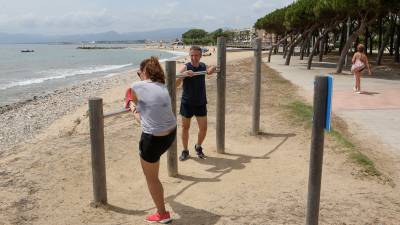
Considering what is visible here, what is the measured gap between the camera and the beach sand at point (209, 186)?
4.28m

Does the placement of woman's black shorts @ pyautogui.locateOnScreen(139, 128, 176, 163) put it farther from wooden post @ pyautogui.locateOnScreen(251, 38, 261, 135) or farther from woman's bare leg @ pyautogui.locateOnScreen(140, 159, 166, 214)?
wooden post @ pyautogui.locateOnScreen(251, 38, 261, 135)

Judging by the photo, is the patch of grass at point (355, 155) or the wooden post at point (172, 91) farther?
the patch of grass at point (355, 155)

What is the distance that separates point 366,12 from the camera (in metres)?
18.0

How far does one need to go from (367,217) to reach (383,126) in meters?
4.30

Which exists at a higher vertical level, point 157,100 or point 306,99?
point 157,100

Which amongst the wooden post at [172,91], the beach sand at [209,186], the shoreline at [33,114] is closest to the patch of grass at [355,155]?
the beach sand at [209,186]

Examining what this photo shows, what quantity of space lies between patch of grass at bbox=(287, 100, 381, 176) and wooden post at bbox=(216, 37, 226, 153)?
179 centimetres

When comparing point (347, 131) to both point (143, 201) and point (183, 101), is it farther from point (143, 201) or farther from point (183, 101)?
point (143, 201)

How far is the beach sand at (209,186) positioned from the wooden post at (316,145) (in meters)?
0.65

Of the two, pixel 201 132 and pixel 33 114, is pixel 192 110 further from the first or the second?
pixel 33 114

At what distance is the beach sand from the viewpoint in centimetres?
428

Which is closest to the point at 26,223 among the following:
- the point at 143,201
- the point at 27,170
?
the point at 143,201

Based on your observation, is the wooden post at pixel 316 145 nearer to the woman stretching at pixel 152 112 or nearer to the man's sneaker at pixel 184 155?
the woman stretching at pixel 152 112

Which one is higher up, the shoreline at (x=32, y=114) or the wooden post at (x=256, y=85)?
the wooden post at (x=256, y=85)
